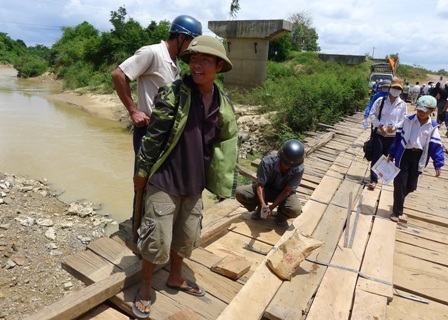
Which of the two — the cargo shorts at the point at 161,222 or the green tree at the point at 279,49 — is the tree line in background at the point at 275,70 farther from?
the cargo shorts at the point at 161,222

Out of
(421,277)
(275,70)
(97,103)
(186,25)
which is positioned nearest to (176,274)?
(186,25)

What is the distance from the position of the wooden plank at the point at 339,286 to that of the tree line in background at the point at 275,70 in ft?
24.5

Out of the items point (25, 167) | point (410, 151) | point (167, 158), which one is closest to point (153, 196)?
point (167, 158)

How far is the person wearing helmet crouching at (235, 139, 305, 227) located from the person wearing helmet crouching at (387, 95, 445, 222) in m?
1.40

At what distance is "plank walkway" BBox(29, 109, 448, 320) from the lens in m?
2.24

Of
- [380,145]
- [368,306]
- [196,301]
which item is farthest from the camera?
[380,145]

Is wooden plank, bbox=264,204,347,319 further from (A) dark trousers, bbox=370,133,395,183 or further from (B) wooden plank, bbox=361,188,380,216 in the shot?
(A) dark trousers, bbox=370,133,395,183

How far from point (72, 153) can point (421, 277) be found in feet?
37.0

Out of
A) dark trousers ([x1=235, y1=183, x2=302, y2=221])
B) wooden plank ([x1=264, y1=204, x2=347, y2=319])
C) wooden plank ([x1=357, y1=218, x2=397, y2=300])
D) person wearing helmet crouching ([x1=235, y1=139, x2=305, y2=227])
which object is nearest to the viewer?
wooden plank ([x1=264, y1=204, x2=347, y2=319])

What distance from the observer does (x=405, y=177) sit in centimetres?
416

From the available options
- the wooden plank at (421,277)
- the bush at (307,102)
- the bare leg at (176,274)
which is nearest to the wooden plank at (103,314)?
the bare leg at (176,274)

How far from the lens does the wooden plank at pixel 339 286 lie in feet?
7.73

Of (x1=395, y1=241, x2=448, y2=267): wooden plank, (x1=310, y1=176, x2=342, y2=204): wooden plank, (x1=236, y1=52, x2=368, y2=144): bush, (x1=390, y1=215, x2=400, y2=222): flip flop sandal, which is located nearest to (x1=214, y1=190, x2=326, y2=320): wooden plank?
(x1=395, y1=241, x2=448, y2=267): wooden plank

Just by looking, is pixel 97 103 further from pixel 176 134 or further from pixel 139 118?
pixel 176 134
